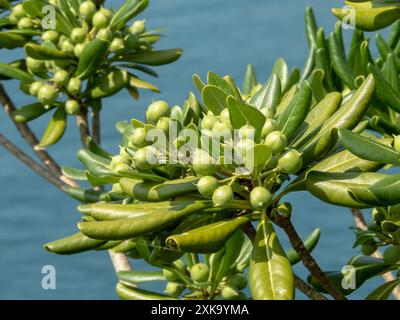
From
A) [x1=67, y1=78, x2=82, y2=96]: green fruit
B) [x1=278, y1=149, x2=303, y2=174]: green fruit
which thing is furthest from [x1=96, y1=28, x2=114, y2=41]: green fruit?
[x1=278, y1=149, x2=303, y2=174]: green fruit

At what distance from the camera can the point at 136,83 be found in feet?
8.62

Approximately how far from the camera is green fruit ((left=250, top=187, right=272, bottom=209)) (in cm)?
155

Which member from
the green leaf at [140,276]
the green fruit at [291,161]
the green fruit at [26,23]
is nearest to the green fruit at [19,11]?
the green fruit at [26,23]

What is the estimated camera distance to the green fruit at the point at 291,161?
5.05ft

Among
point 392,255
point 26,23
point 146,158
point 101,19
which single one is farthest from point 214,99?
point 26,23

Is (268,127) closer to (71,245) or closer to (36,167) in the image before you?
(71,245)

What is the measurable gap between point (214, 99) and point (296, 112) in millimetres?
129

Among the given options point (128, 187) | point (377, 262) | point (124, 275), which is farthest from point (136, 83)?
point (128, 187)

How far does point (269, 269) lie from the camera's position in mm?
1558

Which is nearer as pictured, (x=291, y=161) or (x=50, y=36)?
(x=291, y=161)

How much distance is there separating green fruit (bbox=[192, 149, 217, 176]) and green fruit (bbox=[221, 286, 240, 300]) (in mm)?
683

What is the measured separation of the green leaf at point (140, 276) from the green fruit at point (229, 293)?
18 cm

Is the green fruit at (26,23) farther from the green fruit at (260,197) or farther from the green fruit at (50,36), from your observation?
the green fruit at (260,197)
